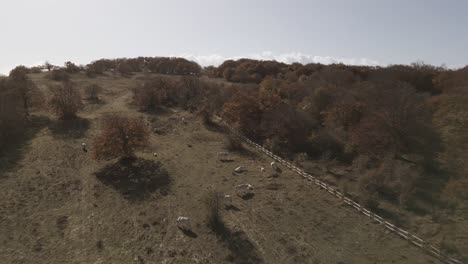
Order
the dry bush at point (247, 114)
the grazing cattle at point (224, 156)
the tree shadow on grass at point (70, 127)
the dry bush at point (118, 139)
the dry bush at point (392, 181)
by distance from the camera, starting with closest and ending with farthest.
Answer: the dry bush at point (392, 181)
the dry bush at point (118, 139)
the grazing cattle at point (224, 156)
the tree shadow on grass at point (70, 127)
the dry bush at point (247, 114)

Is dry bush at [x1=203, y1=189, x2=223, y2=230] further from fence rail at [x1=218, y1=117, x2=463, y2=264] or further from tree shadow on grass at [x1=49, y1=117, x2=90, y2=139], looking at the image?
tree shadow on grass at [x1=49, y1=117, x2=90, y2=139]

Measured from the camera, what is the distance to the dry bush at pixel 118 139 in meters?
29.7

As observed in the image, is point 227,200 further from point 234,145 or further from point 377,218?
point 234,145

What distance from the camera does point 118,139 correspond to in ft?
99.2

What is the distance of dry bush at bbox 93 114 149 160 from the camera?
97.5 ft

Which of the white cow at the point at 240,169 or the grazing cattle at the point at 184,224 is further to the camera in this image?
the white cow at the point at 240,169

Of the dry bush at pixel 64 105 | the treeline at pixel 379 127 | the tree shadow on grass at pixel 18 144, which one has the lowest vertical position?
the tree shadow on grass at pixel 18 144

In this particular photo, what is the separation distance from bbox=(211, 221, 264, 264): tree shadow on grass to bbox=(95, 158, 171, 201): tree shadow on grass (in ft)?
23.1

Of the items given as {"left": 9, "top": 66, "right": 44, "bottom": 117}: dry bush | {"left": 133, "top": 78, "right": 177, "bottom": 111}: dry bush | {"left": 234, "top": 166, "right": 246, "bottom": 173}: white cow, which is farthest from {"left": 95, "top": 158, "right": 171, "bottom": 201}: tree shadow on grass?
{"left": 133, "top": 78, "right": 177, "bottom": 111}: dry bush

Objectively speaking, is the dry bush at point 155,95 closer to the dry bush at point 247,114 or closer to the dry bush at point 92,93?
the dry bush at point 92,93

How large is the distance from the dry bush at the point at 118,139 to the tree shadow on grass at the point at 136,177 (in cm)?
117

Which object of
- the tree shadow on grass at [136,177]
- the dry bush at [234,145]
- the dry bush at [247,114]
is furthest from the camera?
the dry bush at [247,114]

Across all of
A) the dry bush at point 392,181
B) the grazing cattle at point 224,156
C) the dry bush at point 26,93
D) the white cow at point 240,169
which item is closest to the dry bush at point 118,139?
the grazing cattle at point 224,156

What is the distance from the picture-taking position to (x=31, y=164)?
95.5ft
